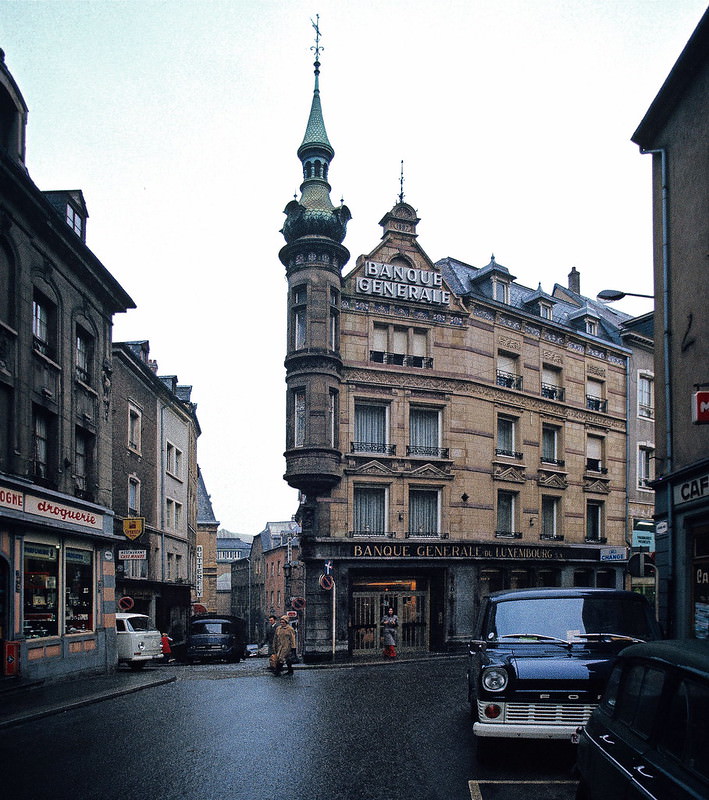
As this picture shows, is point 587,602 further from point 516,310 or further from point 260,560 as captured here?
point 260,560

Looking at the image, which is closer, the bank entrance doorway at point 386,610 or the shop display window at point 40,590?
the shop display window at point 40,590

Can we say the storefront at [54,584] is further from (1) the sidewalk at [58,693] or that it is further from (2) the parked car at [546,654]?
(2) the parked car at [546,654]

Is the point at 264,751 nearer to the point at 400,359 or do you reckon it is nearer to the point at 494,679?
the point at 494,679

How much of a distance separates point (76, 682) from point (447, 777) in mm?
12088

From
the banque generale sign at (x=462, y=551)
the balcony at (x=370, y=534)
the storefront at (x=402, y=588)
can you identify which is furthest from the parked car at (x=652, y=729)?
the balcony at (x=370, y=534)

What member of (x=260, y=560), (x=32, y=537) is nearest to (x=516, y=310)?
(x=32, y=537)

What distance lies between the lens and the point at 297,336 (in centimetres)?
2820

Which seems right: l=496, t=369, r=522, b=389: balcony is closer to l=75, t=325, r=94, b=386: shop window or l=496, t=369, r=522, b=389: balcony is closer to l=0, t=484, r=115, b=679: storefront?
l=75, t=325, r=94, b=386: shop window

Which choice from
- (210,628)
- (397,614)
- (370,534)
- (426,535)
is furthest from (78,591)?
(426,535)

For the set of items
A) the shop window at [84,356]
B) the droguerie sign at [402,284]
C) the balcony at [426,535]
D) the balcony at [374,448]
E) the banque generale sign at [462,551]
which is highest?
the droguerie sign at [402,284]

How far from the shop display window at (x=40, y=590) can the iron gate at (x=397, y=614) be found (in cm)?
1173

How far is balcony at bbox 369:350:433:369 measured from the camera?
95.9ft

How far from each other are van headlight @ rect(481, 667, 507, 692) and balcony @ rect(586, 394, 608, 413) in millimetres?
28866

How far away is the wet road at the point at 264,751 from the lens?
747cm
